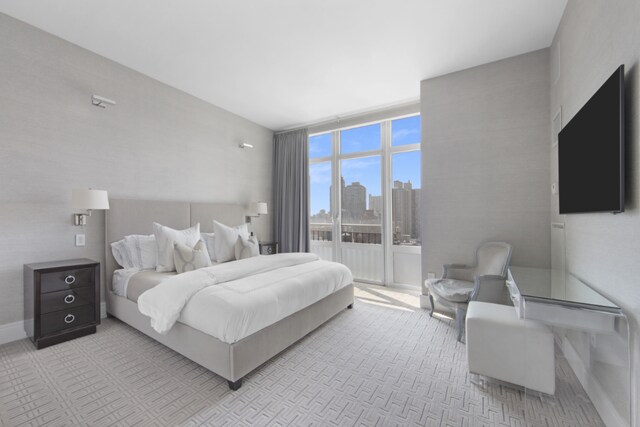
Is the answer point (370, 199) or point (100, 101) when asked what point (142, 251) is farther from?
point (370, 199)

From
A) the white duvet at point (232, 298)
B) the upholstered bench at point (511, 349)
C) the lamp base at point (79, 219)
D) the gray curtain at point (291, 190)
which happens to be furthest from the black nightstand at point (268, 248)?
the upholstered bench at point (511, 349)

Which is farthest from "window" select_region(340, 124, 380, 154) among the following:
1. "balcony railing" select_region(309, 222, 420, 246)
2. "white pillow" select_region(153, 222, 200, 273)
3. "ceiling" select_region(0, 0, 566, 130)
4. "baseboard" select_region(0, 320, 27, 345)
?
"baseboard" select_region(0, 320, 27, 345)

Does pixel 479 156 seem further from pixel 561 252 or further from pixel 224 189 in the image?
pixel 224 189

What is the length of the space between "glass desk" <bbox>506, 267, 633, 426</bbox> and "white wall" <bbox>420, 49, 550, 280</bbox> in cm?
113

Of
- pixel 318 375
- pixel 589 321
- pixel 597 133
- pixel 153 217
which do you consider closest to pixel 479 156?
pixel 597 133

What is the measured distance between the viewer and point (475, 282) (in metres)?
2.54

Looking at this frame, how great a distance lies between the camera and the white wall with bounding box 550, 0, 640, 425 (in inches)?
50.9

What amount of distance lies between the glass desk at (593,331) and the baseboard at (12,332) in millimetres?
4152

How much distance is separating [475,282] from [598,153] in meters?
1.41

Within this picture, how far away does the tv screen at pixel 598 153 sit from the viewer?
135 cm

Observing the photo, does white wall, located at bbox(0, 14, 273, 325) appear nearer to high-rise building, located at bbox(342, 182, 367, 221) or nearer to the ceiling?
the ceiling

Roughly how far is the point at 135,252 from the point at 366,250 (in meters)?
3.35

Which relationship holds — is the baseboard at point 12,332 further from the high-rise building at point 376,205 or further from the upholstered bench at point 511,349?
Result: the high-rise building at point 376,205

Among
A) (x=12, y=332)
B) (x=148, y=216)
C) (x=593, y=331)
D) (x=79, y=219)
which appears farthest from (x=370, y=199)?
(x=12, y=332)
